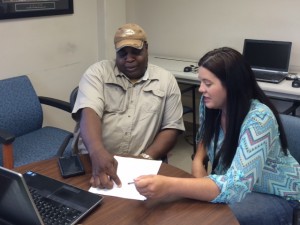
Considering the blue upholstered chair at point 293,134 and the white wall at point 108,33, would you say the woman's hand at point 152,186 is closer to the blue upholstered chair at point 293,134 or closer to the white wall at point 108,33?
the blue upholstered chair at point 293,134

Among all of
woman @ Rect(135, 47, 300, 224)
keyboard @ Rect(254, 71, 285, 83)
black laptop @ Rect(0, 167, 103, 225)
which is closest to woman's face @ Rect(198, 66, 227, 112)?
woman @ Rect(135, 47, 300, 224)

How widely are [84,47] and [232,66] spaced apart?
2030 mm

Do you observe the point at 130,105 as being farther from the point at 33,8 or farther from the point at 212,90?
the point at 33,8

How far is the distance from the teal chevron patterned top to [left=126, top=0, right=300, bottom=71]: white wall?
6.08ft

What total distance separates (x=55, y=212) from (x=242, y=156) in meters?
0.63

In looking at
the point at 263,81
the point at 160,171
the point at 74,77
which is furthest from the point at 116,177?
the point at 74,77

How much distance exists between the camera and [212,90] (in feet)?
4.49

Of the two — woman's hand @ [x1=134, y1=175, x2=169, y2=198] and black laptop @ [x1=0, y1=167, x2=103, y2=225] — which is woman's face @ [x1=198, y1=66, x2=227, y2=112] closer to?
woman's hand @ [x1=134, y1=175, x2=169, y2=198]

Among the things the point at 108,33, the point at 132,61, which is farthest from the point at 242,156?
the point at 108,33

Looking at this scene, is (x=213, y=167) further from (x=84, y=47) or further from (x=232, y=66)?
(x=84, y=47)

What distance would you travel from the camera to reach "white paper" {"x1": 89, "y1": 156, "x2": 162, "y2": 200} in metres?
1.24

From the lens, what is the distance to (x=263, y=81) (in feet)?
8.67

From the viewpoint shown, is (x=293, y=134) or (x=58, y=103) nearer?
(x=293, y=134)

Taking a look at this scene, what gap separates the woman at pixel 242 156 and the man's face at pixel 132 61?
560 millimetres
